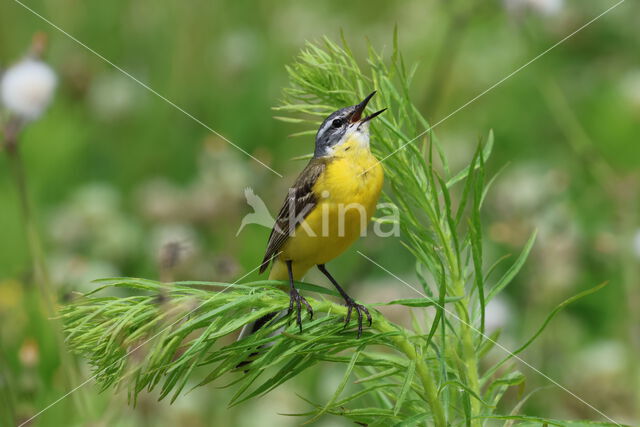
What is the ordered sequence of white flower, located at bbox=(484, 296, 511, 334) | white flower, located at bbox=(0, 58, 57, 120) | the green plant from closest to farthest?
1. the green plant
2. white flower, located at bbox=(0, 58, 57, 120)
3. white flower, located at bbox=(484, 296, 511, 334)

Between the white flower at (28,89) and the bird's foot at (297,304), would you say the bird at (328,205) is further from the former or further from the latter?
the white flower at (28,89)

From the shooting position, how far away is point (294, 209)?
1487 millimetres

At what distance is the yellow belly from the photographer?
52.0 inches

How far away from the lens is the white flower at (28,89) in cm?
175

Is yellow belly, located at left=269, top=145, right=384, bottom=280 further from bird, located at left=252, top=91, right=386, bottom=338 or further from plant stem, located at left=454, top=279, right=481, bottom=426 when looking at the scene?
plant stem, located at left=454, top=279, right=481, bottom=426

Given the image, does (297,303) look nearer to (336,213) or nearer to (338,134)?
(336,213)

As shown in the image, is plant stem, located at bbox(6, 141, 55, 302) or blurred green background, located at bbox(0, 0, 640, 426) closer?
plant stem, located at bbox(6, 141, 55, 302)

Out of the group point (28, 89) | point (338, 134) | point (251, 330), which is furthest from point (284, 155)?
point (251, 330)

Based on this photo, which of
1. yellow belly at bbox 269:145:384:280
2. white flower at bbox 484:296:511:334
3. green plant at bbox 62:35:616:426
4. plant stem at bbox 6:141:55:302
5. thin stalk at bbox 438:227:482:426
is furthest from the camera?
white flower at bbox 484:296:511:334

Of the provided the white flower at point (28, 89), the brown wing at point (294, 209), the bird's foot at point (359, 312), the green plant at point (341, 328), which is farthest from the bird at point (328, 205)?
the white flower at point (28, 89)

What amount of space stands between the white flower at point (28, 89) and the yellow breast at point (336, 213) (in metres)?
0.61

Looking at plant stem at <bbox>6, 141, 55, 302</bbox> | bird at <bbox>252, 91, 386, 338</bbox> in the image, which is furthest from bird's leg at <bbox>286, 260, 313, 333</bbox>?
plant stem at <bbox>6, 141, 55, 302</bbox>

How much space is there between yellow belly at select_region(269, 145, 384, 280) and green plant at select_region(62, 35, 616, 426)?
30 centimetres

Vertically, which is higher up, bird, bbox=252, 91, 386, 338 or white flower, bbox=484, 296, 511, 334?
bird, bbox=252, 91, 386, 338
